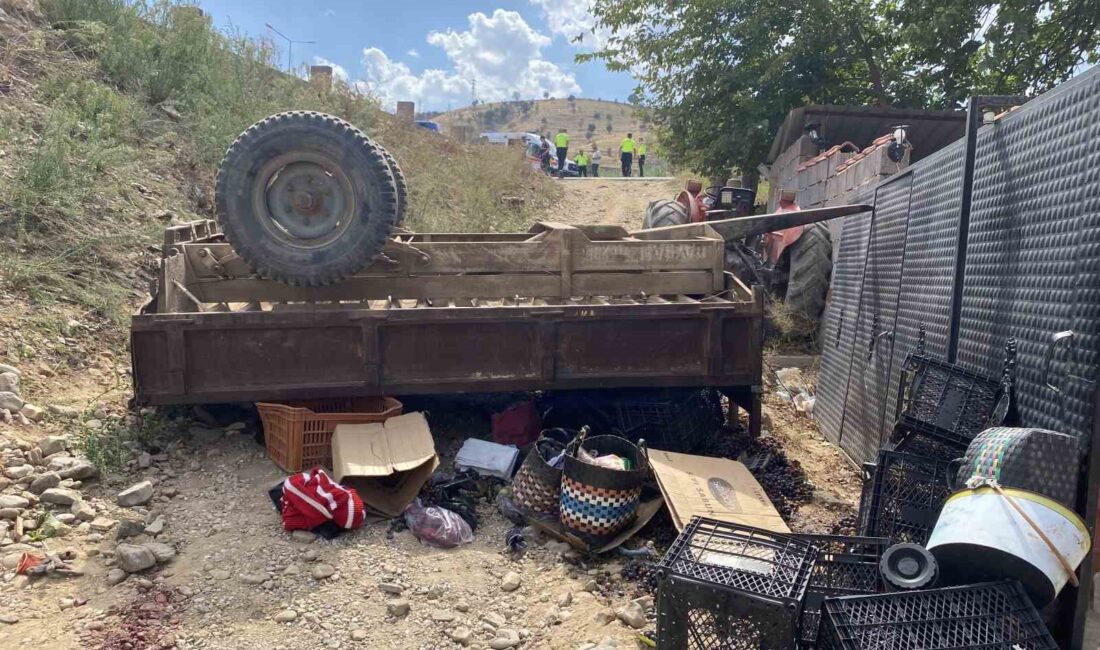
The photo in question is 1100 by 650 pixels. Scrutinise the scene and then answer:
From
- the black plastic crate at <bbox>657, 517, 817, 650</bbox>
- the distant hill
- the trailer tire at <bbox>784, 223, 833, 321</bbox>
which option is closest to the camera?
the black plastic crate at <bbox>657, 517, 817, 650</bbox>

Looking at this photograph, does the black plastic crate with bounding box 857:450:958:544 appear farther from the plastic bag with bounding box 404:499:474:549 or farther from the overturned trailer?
the plastic bag with bounding box 404:499:474:549

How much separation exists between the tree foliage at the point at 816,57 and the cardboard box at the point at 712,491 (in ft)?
30.2

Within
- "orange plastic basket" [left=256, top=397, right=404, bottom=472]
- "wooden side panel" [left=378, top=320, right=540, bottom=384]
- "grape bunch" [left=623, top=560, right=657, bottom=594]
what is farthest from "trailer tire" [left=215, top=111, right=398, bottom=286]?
"grape bunch" [left=623, top=560, right=657, bottom=594]

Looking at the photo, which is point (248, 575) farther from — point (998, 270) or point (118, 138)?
point (118, 138)

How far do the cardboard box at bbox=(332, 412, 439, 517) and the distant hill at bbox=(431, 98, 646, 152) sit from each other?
2537 inches

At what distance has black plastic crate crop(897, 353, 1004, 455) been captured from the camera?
10.3 ft

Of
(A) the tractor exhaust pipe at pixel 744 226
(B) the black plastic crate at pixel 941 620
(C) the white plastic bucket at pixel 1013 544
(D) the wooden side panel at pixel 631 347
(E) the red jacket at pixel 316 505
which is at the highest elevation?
(A) the tractor exhaust pipe at pixel 744 226

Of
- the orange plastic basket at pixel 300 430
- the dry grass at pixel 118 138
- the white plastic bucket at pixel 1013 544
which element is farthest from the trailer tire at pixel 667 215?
the white plastic bucket at pixel 1013 544

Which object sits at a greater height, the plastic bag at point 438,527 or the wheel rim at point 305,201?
the wheel rim at point 305,201

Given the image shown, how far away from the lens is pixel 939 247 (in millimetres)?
4047

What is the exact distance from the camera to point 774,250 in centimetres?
790

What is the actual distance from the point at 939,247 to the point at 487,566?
2787mm

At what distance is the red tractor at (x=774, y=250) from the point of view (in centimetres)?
721

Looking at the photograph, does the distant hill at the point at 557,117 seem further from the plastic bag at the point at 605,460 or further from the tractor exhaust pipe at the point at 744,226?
the plastic bag at the point at 605,460
